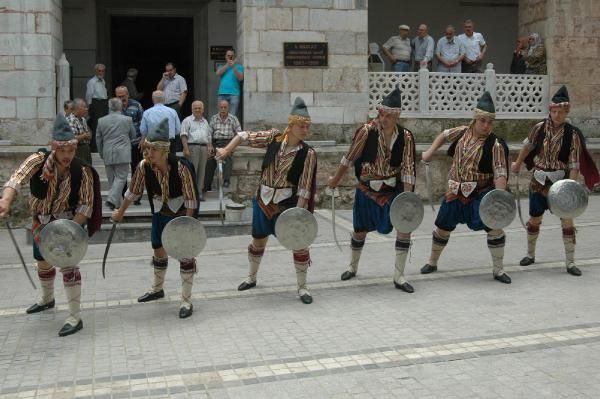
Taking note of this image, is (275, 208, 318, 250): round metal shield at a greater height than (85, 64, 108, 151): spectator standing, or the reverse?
(85, 64, 108, 151): spectator standing

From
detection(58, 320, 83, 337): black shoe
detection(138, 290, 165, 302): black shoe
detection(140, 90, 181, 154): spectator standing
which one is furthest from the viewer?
detection(140, 90, 181, 154): spectator standing

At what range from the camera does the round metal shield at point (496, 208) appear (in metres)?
7.31

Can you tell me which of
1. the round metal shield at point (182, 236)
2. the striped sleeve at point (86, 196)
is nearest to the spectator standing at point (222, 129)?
the round metal shield at point (182, 236)

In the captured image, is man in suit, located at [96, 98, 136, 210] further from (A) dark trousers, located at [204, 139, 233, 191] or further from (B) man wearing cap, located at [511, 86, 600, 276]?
(B) man wearing cap, located at [511, 86, 600, 276]

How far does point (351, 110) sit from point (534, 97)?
12.1 ft

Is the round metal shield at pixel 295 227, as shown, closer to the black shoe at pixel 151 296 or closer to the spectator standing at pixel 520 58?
the black shoe at pixel 151 296

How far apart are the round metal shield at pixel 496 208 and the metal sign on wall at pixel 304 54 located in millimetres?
6523

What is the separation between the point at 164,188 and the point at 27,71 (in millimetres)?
7034

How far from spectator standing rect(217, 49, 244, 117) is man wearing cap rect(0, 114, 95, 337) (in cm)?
715

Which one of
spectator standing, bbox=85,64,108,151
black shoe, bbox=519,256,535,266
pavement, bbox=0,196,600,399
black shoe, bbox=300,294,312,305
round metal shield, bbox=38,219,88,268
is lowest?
pavement, bbox=0,196,600,399

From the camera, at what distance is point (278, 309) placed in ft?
22.2

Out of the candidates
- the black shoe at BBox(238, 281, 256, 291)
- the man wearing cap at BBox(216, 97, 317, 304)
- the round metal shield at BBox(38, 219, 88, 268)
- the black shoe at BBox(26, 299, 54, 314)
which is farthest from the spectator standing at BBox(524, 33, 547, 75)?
the round metal shield at BBox(38, 219, 88, 268)

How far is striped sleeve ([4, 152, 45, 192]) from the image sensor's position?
591 centimetres

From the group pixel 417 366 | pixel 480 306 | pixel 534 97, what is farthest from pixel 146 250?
pixel 534 97
